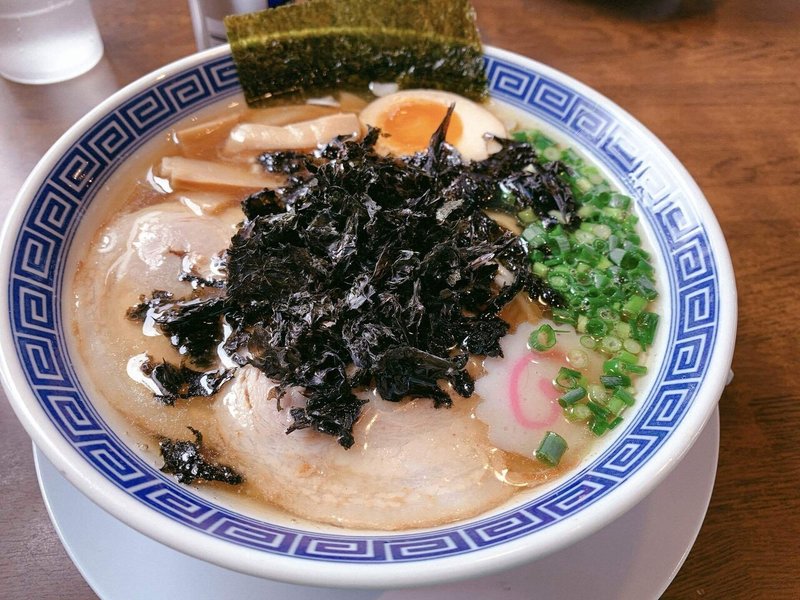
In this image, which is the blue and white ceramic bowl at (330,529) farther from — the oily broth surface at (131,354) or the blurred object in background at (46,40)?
the blurred object in background at (46,40)

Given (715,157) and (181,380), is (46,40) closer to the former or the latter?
(181,380)

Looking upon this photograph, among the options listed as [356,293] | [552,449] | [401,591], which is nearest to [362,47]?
[356,293]

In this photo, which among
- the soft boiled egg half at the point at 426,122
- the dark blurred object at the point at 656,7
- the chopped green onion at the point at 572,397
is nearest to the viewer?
the chopped green onion at the point at 572,397

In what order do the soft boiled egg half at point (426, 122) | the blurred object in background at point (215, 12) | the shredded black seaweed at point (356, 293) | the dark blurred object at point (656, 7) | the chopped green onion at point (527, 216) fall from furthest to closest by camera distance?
1. the dark blurred object at point (656, 7)
2. the blurred object in background at point (215, 12)
3. the soft boiled egg half at point (426, 122)
4. the chopped green onion at point (527, 216)
5. the shredded black seaweed at point (356, 293)

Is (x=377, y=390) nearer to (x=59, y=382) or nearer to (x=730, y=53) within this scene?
(x=59, y=382)

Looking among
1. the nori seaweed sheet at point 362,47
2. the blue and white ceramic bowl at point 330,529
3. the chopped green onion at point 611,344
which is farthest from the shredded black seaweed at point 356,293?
the nori seaweed sheet at point 362,47

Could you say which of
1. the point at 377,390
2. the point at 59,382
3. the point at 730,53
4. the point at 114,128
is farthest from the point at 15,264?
the point at 730,53
